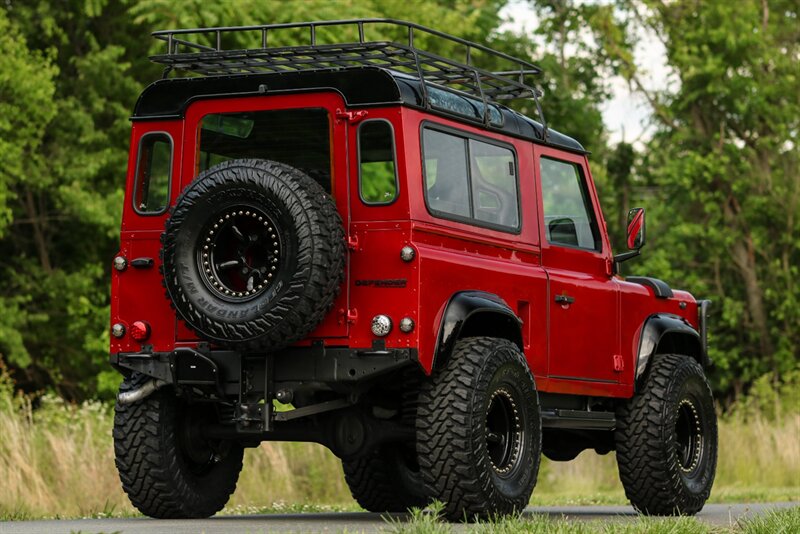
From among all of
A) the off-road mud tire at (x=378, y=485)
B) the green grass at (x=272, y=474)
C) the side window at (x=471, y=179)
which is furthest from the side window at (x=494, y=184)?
the green grass at (x=272, y=474)

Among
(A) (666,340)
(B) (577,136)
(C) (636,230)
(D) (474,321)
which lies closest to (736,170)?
(B) (577,136)

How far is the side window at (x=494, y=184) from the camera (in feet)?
36.2

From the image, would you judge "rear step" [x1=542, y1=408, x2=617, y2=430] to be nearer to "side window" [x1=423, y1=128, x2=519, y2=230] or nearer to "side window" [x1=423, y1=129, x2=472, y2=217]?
"side window" [x1=423, y1=128, x2=519, y2=230]

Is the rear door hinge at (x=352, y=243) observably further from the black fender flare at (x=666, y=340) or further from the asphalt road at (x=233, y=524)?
the black fender flare at (x=666, y=340)

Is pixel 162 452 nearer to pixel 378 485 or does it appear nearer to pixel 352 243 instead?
pixel 352 243

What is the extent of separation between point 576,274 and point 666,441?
147 cm

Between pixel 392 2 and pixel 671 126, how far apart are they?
8.22 metres

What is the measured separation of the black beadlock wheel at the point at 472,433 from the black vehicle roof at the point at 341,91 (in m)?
1.55

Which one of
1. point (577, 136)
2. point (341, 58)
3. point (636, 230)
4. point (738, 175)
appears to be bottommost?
point (636, 230)

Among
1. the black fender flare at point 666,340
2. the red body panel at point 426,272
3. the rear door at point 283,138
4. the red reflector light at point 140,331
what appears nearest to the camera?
the red body panel at point 426,272

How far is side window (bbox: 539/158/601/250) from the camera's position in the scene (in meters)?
12.1

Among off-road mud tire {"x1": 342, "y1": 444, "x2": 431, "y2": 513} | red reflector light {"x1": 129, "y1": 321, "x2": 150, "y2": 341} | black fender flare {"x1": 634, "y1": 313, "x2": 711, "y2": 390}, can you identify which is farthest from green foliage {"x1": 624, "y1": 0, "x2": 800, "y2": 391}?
red reflector light {"x1": 129, "y1": 321, "x2": 150, "y2": 341}

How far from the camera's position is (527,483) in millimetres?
10711

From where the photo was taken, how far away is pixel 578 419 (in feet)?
39.7
